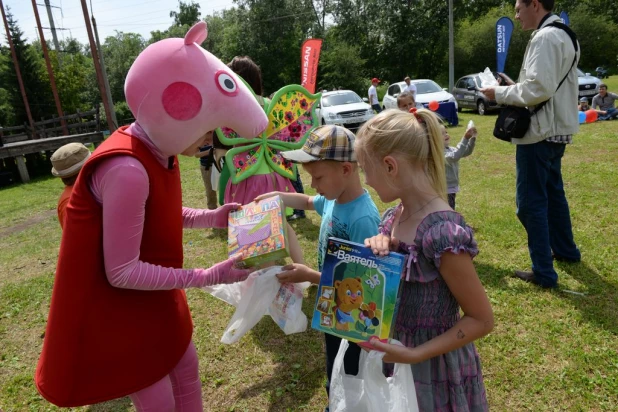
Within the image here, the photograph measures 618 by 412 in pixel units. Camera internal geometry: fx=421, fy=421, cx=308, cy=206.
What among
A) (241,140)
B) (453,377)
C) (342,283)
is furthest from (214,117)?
(241,140)

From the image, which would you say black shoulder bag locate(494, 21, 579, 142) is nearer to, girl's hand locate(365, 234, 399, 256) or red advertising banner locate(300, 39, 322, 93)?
girl's hand locate(365, 234, 399, 256)

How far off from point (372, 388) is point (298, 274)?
541 millimetres

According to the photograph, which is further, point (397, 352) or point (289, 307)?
point (289, 307)

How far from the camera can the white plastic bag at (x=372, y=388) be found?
132 centimetres

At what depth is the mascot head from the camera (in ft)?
4.72

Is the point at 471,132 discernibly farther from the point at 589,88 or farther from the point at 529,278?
the point at 589,88

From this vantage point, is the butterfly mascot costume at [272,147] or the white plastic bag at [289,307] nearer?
the white plastic bag at [289,307]

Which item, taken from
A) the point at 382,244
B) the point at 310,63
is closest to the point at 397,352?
the point at 382,244

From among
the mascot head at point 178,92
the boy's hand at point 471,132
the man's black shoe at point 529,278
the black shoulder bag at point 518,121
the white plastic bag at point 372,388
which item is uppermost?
the mascot head at point 178,92

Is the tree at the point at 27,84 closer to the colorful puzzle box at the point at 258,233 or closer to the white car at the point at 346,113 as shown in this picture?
the white car at the point at 346,113

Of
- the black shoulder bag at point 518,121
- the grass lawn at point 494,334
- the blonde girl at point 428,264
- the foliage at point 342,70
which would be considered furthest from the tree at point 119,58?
the blonde girl at point 428,264

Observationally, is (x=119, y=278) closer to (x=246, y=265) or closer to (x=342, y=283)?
(x=246, y=265)

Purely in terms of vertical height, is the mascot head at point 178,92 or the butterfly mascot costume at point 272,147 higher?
the mascot head at point 178,92

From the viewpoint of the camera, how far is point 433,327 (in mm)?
1395
